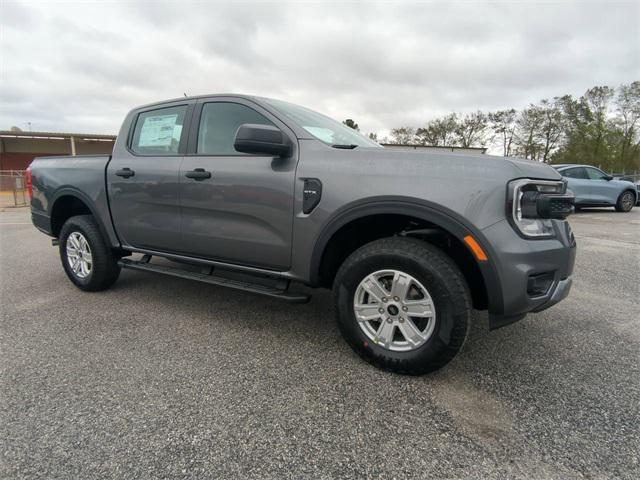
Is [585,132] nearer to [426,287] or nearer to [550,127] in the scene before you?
[550,127]

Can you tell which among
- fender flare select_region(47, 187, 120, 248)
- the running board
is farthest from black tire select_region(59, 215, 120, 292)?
the running board

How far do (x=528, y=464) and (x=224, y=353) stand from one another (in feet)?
5.92

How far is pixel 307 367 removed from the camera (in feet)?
7.79

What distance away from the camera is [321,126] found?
3.01m

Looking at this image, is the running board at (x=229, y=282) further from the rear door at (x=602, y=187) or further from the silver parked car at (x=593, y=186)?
the rear door at (x=602, y=187)

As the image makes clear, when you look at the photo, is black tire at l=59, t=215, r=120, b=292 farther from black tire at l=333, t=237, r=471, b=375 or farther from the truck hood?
the truck hood

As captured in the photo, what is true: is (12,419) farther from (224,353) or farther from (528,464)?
(528,464)

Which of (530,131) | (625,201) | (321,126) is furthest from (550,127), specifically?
(321,126)

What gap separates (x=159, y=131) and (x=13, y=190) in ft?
56.7

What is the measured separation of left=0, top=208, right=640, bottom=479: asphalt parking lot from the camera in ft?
5.30

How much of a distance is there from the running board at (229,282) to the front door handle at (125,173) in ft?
2.57

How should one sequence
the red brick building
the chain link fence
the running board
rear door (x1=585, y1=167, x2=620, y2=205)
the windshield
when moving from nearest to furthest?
the running board < the windshield < rear door (x1=585, y1=167, x2=620, y2=205) < the chain link fence < the red brick building

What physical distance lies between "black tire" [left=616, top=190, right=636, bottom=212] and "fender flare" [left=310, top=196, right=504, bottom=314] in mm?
13608

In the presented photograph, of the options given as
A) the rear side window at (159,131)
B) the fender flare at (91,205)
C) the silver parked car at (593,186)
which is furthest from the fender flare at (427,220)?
the silver parked car at (593,186)
